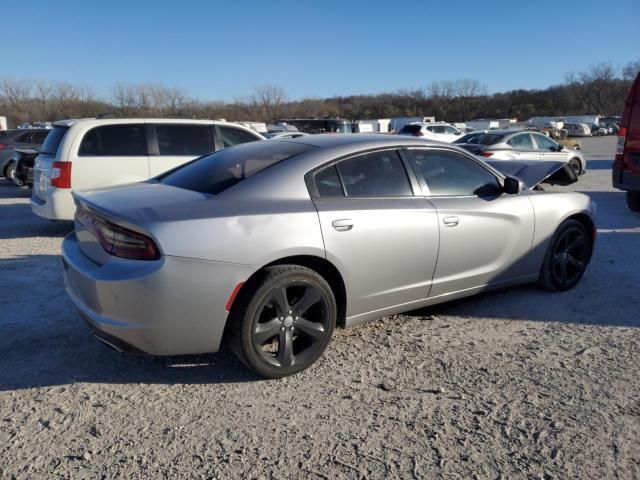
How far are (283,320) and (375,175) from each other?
4.23 ft

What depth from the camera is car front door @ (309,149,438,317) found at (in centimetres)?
335

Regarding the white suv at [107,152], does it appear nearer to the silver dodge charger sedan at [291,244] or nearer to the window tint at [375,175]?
the silver dodge charger sedan at [291,244]

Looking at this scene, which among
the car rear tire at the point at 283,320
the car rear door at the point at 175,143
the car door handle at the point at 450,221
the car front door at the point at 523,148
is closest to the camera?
the car rear tire at the point at 283,320

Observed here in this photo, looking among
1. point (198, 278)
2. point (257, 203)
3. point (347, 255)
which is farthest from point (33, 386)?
point (347, 255)

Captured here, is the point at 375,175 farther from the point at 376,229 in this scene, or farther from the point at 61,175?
the point at 61,175

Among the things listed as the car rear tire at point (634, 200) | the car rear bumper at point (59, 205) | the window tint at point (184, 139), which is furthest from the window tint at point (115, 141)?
the car rear tire at point (634, 200)

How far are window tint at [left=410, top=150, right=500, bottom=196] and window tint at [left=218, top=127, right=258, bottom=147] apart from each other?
184 inches

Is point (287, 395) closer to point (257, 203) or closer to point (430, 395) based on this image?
point (430, 395)

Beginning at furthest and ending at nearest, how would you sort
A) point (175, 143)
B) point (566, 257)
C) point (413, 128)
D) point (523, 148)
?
1. point (413, 128)
2. point (523, 148)
3. point (175, 143)
4. point (566, 257)

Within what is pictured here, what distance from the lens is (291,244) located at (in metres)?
3.09

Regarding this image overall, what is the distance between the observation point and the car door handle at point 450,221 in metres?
3.84

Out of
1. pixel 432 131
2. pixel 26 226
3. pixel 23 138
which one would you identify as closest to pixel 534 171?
Result: pixel 26 226

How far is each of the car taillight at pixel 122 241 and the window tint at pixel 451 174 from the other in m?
2.12

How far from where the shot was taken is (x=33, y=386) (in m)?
3.13
